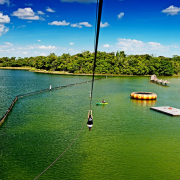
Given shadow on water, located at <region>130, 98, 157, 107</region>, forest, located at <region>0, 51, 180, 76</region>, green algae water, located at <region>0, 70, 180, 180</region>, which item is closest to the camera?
green algae water, located at <region>0, 70, 180, 180</region>

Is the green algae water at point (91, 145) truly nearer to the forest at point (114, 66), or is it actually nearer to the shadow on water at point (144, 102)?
the shadow on water at point (144, 102)

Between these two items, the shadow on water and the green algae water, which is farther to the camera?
the shadow on water

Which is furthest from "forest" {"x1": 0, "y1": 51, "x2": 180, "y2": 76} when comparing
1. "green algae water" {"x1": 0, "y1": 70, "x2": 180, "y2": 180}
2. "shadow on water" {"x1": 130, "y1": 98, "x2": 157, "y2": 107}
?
"green algae water" {"x1": 0, "y1": 70, "x2": 180, "y2": 180}

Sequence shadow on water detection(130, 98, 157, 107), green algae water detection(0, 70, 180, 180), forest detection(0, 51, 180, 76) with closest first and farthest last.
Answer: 1. green algae water detection(0, 70, 180, 180)
2. shadow on water detection(130, 98, 157, 107)
3. forest detection(0, 51, 180, 76)

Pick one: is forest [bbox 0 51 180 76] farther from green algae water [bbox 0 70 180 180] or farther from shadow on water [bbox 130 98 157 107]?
green algae water [bbox 0 70 180 180]

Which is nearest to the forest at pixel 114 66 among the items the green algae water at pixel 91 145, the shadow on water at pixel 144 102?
the shadow on water at pixel 144 102

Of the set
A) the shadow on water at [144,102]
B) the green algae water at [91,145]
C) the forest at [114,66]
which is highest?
the forest at [114,66]

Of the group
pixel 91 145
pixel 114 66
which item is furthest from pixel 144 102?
pixel 114 66

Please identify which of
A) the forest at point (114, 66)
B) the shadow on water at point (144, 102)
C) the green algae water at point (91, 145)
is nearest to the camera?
the green algae water at point (91, 145)

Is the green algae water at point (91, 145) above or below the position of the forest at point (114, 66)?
below

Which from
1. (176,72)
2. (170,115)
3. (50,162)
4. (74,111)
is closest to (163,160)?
(50,162)

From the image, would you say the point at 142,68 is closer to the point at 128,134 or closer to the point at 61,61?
the point at 61,61

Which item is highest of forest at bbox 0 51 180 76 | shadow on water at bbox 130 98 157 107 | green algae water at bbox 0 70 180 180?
forest at bbox 0 51 180 76

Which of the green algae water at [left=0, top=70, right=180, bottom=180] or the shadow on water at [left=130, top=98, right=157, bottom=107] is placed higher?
the shadow on water at [left=130, top=98, right=157, bottom=107]
